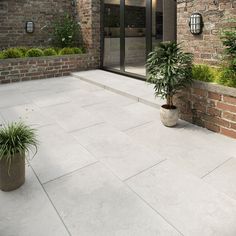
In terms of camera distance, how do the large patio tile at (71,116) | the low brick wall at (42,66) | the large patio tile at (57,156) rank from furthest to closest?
the low brick wall at (42,66) → the large patio tile at (71,116) → the large patio tile at (57,156)

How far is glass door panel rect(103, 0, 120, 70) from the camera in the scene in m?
6.76

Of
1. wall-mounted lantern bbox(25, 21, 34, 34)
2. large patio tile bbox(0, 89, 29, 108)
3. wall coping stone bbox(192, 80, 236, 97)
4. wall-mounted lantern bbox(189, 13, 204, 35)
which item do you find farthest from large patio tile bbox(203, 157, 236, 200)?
wall-mounted lantern bbox(25, 21, 34, 34)

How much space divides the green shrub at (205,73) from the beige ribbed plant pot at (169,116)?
1.84ft

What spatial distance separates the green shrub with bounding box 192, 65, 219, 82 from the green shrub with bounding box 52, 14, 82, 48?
4.76 metres

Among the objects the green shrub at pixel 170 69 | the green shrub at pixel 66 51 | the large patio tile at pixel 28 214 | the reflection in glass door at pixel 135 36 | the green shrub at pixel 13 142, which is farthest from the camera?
the green shrub at pixel 66 51

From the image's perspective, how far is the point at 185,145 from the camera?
9.64 feet

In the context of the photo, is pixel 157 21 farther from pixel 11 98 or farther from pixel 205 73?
pixel 11 98

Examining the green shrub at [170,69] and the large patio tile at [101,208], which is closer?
the large patio tile at [101,208]

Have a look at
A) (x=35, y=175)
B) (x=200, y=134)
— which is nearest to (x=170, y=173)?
(x=200, y=134)

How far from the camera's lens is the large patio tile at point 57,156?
245cm

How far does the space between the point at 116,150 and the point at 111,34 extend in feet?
16.6

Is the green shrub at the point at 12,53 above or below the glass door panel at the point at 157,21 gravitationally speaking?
below

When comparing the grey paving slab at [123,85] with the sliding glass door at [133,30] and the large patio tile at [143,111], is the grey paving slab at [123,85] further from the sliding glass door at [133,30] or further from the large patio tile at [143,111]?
the sliding glass door at [133,30]

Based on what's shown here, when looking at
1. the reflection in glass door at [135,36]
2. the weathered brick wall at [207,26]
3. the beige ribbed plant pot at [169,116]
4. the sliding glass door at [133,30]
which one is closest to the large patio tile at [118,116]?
the beige ribbed plant pot at [169,116]
